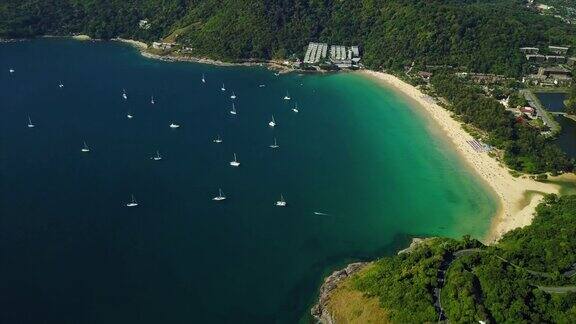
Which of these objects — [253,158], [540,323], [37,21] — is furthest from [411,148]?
[37,21]

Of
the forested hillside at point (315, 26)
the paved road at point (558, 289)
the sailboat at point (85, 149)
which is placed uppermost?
the forested hillside at point (315, 26)

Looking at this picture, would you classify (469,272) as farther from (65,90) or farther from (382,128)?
(65,90)

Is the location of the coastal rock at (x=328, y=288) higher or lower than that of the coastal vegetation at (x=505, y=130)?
lower

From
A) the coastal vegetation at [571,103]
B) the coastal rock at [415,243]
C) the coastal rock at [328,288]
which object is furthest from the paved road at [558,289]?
the coastal vegetation at [571,103]

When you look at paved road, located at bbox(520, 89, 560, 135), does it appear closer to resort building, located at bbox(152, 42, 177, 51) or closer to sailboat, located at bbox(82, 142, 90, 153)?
sailboat, located at bbox(82, 142, 90, 153)

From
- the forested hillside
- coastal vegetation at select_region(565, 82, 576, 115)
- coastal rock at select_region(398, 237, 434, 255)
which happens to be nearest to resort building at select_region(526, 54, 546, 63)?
the forested hillside

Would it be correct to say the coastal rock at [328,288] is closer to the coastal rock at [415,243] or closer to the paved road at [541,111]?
the coastal rock at [415,243]
